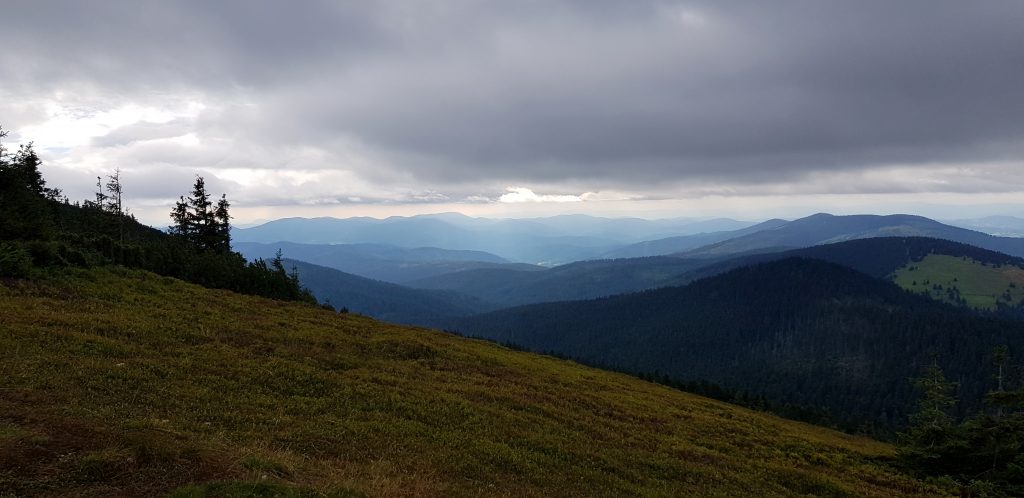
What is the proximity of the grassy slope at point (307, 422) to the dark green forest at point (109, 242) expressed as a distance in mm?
3024

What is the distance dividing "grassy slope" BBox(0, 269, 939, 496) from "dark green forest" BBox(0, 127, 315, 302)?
3024 mm

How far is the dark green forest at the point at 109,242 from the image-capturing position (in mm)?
32969

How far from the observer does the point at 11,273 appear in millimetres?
29406

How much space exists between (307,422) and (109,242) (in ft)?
122

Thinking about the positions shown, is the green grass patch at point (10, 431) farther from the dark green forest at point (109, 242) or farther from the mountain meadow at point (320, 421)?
the dark green forest at point (109, 242)

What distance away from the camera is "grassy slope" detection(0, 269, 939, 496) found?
40.2 feet

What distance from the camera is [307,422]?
58.1 ft

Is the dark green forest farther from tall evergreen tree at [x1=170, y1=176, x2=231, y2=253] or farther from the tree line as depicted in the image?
the tree line

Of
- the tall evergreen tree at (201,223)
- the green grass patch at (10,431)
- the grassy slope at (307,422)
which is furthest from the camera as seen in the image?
the tall evergreen tree at (201,223)

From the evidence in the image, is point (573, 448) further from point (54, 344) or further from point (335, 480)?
point (54, 344)

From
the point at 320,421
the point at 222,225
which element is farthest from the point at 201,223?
the point at 320,421

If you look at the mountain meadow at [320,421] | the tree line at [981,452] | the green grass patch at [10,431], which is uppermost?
the green grass patch at [10,431]

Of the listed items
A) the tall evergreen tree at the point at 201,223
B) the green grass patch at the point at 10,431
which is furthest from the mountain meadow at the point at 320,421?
the tall evergreen tree at the point at 201,223

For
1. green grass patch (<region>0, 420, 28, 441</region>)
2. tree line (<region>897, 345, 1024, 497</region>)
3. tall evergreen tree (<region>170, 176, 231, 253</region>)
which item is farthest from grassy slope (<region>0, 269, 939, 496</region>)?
tall evergreen tree (<region>170, 176, 231, 253</region>)
